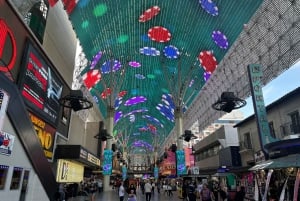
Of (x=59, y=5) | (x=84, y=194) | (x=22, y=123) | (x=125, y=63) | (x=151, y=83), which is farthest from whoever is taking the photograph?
(x=151, y=83)

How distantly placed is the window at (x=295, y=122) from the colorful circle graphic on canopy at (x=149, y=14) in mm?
17463

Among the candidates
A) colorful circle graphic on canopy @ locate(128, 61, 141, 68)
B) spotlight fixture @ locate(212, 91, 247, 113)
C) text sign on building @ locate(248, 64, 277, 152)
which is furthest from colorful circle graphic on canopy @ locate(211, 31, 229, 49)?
colorful circle graphic on canopy @ locate(128, 61, 141, 68)

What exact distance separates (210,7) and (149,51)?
50.0 feet

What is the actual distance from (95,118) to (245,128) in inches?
863

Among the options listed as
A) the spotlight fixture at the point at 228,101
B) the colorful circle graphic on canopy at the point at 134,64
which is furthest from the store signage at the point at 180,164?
the colorful circle graphic on canopy at the point at 134,64

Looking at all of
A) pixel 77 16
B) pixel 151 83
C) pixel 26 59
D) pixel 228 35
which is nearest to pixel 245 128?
pixel 228 35

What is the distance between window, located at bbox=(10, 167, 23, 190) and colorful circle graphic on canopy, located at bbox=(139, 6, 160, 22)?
72.2 feet

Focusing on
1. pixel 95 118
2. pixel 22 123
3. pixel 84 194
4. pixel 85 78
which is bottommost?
pixel 84 194

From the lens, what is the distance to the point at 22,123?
404 inches

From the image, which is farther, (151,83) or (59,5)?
(151,83)

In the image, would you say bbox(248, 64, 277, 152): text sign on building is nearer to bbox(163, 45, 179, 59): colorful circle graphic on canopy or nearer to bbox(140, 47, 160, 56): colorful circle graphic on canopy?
bbox(163, 45, 179, 59): colorful circle graphic on canopy

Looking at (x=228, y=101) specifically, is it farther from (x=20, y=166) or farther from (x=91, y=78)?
(x=91, y=78)

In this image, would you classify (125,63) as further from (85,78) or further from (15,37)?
(15,37)

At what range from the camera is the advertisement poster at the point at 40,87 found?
12602mm
